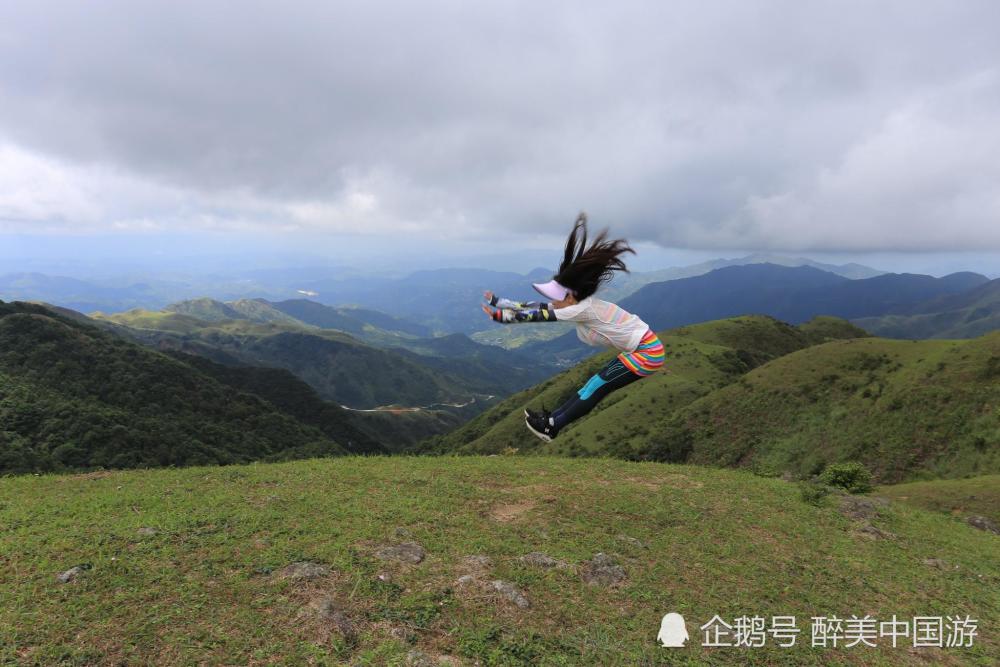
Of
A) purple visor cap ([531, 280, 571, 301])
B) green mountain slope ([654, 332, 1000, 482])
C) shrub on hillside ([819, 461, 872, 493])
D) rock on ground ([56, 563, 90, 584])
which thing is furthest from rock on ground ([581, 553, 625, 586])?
green mountain slope ([654, 332, 1000, 482])

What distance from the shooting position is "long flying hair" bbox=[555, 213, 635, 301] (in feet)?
21.3

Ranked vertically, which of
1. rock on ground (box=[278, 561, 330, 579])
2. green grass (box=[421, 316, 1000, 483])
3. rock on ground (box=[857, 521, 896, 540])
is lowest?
green grass (box=[421, 316, 1000, 483])

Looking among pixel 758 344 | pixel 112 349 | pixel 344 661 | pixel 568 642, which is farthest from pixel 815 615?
pixel 112 349

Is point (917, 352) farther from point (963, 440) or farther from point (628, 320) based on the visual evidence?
point (628, 320)

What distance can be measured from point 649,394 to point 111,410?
3137 inches

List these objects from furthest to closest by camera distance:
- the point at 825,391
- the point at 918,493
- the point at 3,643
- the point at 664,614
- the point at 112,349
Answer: the point at 112,349, the point at 825,391, the point at 918,493, the point at 664,614, the point at 3,643

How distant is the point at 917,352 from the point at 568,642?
52411mm

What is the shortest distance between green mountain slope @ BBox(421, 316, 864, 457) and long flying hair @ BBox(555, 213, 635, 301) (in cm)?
3222

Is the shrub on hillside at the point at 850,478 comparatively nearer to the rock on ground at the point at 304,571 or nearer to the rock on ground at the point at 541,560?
the rock on ground at the point at 541,560

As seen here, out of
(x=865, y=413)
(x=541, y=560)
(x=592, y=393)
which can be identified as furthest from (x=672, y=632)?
(x=865, y=413)

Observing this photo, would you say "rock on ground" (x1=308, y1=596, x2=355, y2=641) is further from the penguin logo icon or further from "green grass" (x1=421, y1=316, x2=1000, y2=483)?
"green grass" (x1=421, y1=316, x2=1000, y2=483)

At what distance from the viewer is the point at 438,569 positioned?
658cm

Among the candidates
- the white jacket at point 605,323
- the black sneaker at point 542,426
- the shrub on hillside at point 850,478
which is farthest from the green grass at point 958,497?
the black sneaker at point 542,426

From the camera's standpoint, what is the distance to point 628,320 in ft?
23.1
